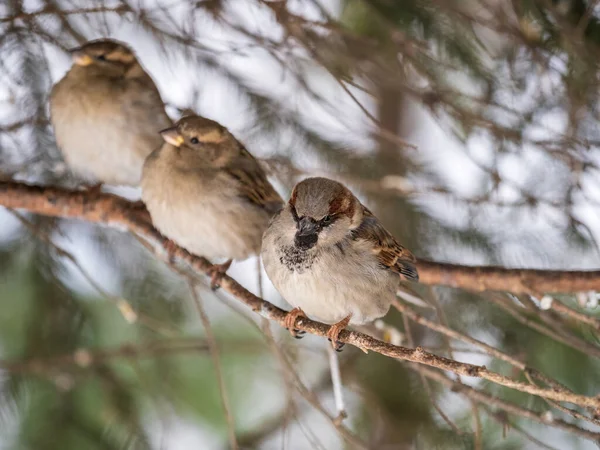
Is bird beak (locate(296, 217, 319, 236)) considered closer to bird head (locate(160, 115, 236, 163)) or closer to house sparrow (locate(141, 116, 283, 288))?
house sparrow (locate(141, 116, 283, 288))

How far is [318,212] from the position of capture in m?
1.65

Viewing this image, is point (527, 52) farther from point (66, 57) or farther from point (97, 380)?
point (97, 380)

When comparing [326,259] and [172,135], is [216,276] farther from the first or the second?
[326,259]

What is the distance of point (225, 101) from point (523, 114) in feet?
2.96

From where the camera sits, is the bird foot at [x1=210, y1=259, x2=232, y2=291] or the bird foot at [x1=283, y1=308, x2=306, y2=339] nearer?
the bird foot at [x1=283, y1=308, x2=306, y2=339]

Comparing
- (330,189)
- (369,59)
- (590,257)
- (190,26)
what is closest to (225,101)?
(190,26)

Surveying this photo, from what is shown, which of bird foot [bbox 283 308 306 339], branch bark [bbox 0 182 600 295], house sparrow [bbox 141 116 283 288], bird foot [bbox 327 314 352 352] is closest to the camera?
bird foot [bbox 327 314 352 352]

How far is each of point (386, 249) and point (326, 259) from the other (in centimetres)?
20

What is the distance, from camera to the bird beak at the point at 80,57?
2.21 meters

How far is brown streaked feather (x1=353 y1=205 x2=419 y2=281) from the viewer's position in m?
1.76

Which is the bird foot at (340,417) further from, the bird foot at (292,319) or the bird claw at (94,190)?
the bird claw at (94,190)

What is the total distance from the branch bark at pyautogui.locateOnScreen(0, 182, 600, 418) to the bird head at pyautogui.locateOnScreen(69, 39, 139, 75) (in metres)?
0.38

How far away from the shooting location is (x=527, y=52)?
2.06m

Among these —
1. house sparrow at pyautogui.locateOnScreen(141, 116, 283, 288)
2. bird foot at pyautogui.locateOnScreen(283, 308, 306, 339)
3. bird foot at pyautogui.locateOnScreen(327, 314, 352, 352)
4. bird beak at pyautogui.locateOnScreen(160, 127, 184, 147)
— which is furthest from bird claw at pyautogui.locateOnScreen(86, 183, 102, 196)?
bird foot at pyautogui.locateOnScreen(327, 314, 352, 352)
